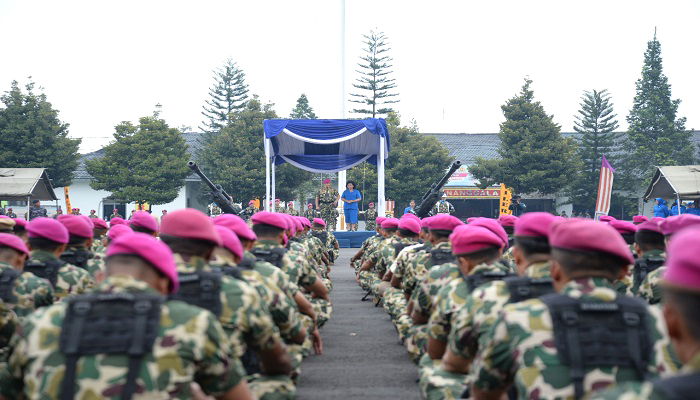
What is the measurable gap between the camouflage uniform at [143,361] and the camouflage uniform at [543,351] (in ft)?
3.33

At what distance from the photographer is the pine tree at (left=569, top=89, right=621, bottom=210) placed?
127ft

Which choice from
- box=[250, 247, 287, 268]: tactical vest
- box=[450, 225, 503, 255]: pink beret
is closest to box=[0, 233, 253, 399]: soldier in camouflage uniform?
box=[450, 225, 503, 255]: pink beret

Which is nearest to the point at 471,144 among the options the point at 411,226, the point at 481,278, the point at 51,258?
the point at 411,226

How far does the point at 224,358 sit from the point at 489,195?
126 feet

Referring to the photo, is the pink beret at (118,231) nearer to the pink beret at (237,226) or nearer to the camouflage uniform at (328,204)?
the pink beret at (237,226)

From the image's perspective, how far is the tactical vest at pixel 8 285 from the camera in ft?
13.4

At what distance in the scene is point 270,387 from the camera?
397cm

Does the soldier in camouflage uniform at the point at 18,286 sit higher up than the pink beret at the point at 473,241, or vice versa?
the pink beret at the point at 473,241

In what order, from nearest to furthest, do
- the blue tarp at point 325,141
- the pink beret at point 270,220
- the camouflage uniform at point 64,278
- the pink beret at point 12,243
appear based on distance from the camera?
the pink beret at point 12,243 → the camouflage uniform at point 64,278 → the pink beret at point 270,220 → the blue tarp at point 325,141

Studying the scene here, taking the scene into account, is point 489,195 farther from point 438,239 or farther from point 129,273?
point 129,273

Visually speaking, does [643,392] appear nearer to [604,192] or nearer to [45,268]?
[45,268]

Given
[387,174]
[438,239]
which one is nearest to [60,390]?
[438,239]

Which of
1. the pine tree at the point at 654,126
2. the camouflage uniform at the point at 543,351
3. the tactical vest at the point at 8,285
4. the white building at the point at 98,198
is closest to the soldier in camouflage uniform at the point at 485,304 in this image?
the camouflage uniform at the point at 543,351

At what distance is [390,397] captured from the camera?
5254 millimetres
